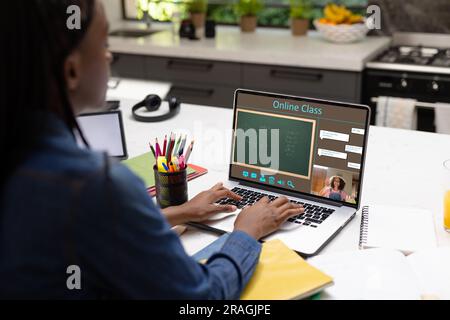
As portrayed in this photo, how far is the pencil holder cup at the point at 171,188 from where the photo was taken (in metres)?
1.50

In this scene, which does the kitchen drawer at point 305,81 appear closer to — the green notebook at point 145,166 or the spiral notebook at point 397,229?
the green notebook at point 145,166

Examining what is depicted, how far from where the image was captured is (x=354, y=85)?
129 inches

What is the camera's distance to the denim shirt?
811mm

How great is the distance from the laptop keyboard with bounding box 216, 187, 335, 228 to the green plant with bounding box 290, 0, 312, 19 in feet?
8.49

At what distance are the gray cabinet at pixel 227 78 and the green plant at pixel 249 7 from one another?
0.66m

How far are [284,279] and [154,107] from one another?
134 centimetres

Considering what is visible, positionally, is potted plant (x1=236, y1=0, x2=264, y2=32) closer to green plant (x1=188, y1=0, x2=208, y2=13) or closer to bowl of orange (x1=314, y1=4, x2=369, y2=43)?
green plant (x1=188, y1=0, x2=208, y2=13)

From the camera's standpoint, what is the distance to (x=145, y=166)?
181 cm

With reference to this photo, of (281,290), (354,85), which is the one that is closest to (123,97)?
(354,85)

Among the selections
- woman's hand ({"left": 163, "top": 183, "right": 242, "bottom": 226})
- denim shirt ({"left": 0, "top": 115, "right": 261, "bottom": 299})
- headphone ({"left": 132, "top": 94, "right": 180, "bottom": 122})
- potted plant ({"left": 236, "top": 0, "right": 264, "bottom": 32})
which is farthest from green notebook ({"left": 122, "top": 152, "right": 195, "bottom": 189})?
potted plant ({"left": 236, "top": 0, "right": 264, "bottom": 32})

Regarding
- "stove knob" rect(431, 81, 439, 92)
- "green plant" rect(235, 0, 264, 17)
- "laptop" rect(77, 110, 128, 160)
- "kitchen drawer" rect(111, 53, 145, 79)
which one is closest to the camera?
"laptop" rect(77, 110, 128, 160)

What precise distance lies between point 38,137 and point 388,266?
2.46 feet

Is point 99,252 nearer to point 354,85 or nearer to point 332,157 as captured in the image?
point 332,157

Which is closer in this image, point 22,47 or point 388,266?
point 22,47
